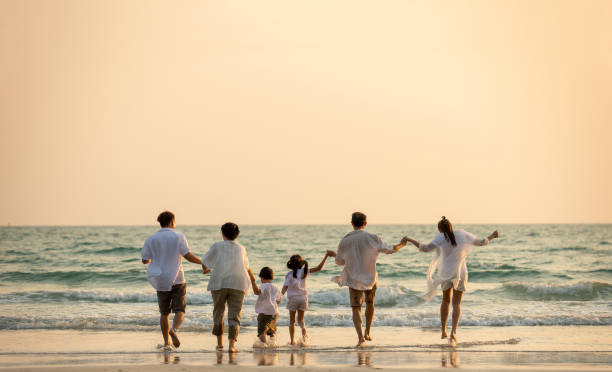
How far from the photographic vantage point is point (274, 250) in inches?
1734

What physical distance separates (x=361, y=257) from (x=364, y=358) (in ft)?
5.19

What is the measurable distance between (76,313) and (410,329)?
7.62m

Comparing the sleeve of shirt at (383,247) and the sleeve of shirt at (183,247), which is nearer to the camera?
the sleeve of shirt at (183,247)

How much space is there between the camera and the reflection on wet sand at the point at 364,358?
349 inches

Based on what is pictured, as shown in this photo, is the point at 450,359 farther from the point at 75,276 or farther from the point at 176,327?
the point at 75,276

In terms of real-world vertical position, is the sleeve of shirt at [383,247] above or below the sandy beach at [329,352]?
above

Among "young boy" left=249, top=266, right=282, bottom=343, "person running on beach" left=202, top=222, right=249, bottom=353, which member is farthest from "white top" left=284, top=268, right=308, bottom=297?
"person running on beach" left=202, top=222, right=249, bottom=353

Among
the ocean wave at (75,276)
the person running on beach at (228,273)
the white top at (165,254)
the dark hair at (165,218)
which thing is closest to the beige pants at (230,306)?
the person running on beach at (228,273)

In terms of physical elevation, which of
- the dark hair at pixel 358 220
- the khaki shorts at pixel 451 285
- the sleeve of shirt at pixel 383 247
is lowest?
the khaki shorts at pixel 451 285

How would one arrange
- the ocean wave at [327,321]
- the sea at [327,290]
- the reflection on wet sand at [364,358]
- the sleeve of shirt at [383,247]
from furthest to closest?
the sea at [327,290]
the ocean wave at [327,321]
the sleeve of shirt at [383,247]
the reflection on wet sand at [364,358]

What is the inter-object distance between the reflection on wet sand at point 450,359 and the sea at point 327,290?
14.5 feet

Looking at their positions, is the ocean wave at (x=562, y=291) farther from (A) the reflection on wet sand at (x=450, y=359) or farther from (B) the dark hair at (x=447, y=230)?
(A) the reflection on wet sand at (x=450, y=359)

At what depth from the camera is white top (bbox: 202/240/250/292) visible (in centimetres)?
964

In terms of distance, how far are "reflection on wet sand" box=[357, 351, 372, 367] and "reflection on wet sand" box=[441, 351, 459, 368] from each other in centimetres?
89
